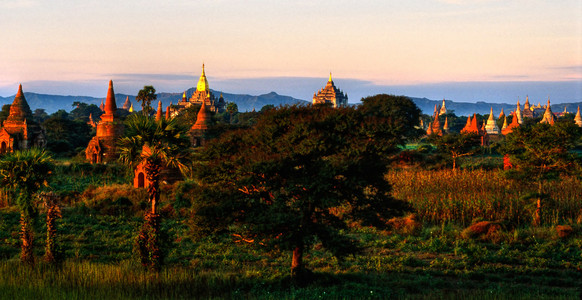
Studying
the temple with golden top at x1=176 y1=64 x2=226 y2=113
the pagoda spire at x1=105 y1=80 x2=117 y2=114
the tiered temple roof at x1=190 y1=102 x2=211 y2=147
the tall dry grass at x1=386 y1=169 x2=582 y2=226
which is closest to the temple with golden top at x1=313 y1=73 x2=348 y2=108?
the temple with golden top at x1=176 y1=64 x2=226 y2=113

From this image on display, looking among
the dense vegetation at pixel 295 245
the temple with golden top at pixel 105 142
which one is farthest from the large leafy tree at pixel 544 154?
the temple with golden top at pixel 105 142

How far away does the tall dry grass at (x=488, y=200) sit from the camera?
66.9 feet

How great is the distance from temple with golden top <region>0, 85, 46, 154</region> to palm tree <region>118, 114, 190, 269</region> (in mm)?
43220

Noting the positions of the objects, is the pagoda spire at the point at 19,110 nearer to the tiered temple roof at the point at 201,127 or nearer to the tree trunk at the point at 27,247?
the tiered temple roof at the point at 201,127

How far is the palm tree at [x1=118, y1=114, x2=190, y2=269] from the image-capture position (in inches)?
518

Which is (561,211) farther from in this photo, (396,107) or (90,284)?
(396,107)

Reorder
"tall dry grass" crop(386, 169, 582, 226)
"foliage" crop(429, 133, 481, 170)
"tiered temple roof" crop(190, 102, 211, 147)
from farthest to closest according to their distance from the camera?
"tiered temple roof" crop(190, 102, 211, 147) → "foliage" crop(429, 133, 481, 170) → "tall dry grass" crop(386, 169, 582, 226)

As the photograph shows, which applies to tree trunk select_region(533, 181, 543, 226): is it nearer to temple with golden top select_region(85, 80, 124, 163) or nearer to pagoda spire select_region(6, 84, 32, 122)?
temple with golden top select_region(85, 80, 124, 163)

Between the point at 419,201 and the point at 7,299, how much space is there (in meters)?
16.5

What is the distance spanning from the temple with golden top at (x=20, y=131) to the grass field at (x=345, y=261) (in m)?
32.3

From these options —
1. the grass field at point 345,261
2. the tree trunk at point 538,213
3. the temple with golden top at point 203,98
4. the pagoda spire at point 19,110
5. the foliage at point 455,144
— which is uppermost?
the temple with golden top at point 203,98

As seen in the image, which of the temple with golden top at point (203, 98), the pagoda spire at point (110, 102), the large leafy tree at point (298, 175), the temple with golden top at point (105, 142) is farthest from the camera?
the temple with golden top at point (203, 98)

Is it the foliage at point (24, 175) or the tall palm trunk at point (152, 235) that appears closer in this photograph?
the tall palm trunk at point (152, 235)

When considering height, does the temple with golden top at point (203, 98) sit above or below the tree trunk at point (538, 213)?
above
